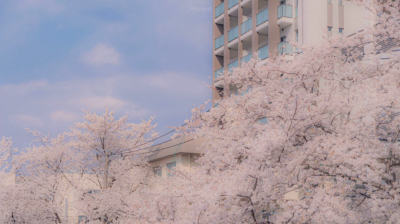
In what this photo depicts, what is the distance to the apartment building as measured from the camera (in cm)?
2972

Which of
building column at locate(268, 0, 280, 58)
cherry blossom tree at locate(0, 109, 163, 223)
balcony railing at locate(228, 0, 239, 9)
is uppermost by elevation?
A: balcony railing at locate(228, 0, 239, 9)

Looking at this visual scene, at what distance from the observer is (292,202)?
13.1 meters

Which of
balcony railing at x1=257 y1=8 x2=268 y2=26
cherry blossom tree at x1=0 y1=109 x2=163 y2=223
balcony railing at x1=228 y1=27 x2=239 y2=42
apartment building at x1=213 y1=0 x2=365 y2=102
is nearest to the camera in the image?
cherry blossom tree at x1=0 y1=109 x2=163 y2=223

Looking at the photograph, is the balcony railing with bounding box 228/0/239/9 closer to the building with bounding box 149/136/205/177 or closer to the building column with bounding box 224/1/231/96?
the building column with bounding box 224/1/231/96

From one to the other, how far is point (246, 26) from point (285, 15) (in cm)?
483

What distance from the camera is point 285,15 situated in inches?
1230

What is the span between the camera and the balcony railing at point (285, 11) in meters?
31.2

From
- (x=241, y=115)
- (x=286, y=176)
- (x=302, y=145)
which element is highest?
(x=241, y=115)

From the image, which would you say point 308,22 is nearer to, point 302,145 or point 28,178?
point 302,145

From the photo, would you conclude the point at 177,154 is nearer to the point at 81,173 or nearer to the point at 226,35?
the point at 81,173

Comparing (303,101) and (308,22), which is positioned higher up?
(308,22)

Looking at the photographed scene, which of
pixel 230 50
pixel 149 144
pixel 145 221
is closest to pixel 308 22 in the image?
pixel 230 50

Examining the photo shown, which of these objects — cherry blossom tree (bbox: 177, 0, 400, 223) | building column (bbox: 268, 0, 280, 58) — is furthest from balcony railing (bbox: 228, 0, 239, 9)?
cherry blossom tree (bbox: 177, 0, 400, 223)

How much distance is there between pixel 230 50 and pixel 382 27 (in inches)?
963
